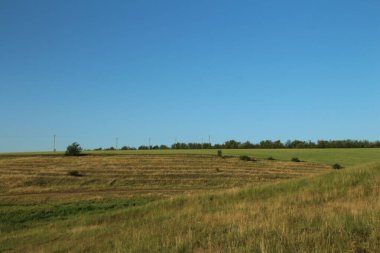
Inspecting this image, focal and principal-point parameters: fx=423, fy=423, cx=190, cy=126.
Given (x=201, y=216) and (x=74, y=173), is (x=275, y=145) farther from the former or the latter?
(x=201, y=216)

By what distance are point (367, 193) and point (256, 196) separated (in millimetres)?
4555

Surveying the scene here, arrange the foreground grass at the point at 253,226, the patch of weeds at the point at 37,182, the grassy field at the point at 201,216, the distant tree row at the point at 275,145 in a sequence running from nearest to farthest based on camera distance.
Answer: the foreground grass at the point at 253,226
the grassy field at the point at 201,216
the patch of weeds at the point at 37,182
the distant tree row at the point at 275,145

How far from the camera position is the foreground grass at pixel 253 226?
22.8 feet

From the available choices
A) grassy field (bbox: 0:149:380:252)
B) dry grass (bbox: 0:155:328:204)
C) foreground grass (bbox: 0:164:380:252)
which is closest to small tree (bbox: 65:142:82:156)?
dry grass (bbox: 0:155:328:204)

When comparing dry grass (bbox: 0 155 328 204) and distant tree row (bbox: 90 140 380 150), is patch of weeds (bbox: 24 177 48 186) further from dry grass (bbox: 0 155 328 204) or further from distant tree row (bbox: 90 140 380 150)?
distant tree row (bbox: 90 140 380 150)

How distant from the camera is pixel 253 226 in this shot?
27.7 ft

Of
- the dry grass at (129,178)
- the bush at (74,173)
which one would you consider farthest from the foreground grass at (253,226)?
the bush at (74,173)

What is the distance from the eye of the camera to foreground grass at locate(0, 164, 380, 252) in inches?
274

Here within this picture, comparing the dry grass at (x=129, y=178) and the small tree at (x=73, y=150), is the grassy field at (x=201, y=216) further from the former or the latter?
the small tree at (x=73, y=150)

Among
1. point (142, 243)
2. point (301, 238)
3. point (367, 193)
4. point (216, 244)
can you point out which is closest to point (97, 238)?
point (142, 243)

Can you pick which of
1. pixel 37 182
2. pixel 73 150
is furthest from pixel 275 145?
pixel 37 182

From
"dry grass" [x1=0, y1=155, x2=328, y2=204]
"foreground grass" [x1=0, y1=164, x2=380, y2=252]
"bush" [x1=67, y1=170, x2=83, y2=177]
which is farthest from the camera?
"bush" [x1=67, y1=170, x2=83, y2=177]

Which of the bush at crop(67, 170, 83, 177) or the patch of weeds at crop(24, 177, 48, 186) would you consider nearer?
the patch of weeds at crop(24, 177, 48, 186)

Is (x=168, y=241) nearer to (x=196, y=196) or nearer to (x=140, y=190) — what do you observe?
A: (x=196, y=196)
